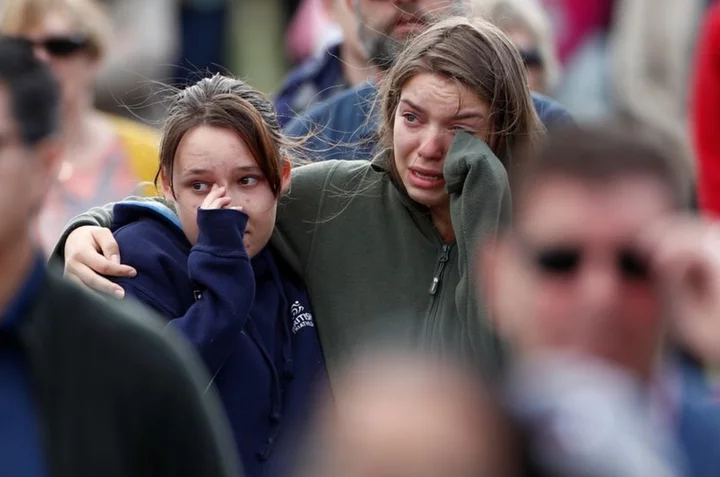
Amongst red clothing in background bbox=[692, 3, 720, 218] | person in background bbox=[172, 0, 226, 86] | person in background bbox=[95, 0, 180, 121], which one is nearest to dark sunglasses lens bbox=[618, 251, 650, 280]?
red clothing in background bbox=[692, 3, 720, 218]

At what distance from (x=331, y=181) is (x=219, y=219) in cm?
48

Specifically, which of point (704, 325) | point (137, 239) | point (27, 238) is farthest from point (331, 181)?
point (704, 325)

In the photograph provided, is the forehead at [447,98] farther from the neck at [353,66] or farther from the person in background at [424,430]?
the person in background at [424,430]

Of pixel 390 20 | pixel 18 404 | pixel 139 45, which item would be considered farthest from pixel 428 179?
pixel 139 45

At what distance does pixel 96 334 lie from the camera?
2824mm

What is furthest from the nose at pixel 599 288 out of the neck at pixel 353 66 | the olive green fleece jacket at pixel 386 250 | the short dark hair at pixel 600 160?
the neck at pixel 353 66

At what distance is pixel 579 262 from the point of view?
2352mm

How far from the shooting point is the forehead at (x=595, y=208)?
236 centimetres

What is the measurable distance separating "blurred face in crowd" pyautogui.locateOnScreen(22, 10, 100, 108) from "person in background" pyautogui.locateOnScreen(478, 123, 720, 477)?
13.9ft

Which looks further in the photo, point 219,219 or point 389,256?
point 389,256

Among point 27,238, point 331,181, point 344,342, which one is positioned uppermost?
point 27,238

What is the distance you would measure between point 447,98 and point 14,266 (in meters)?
1.63

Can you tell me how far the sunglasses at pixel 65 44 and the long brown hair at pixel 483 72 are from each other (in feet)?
7.92

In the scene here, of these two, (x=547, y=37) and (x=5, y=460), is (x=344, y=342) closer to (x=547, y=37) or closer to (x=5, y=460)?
(x=5, y=460)
